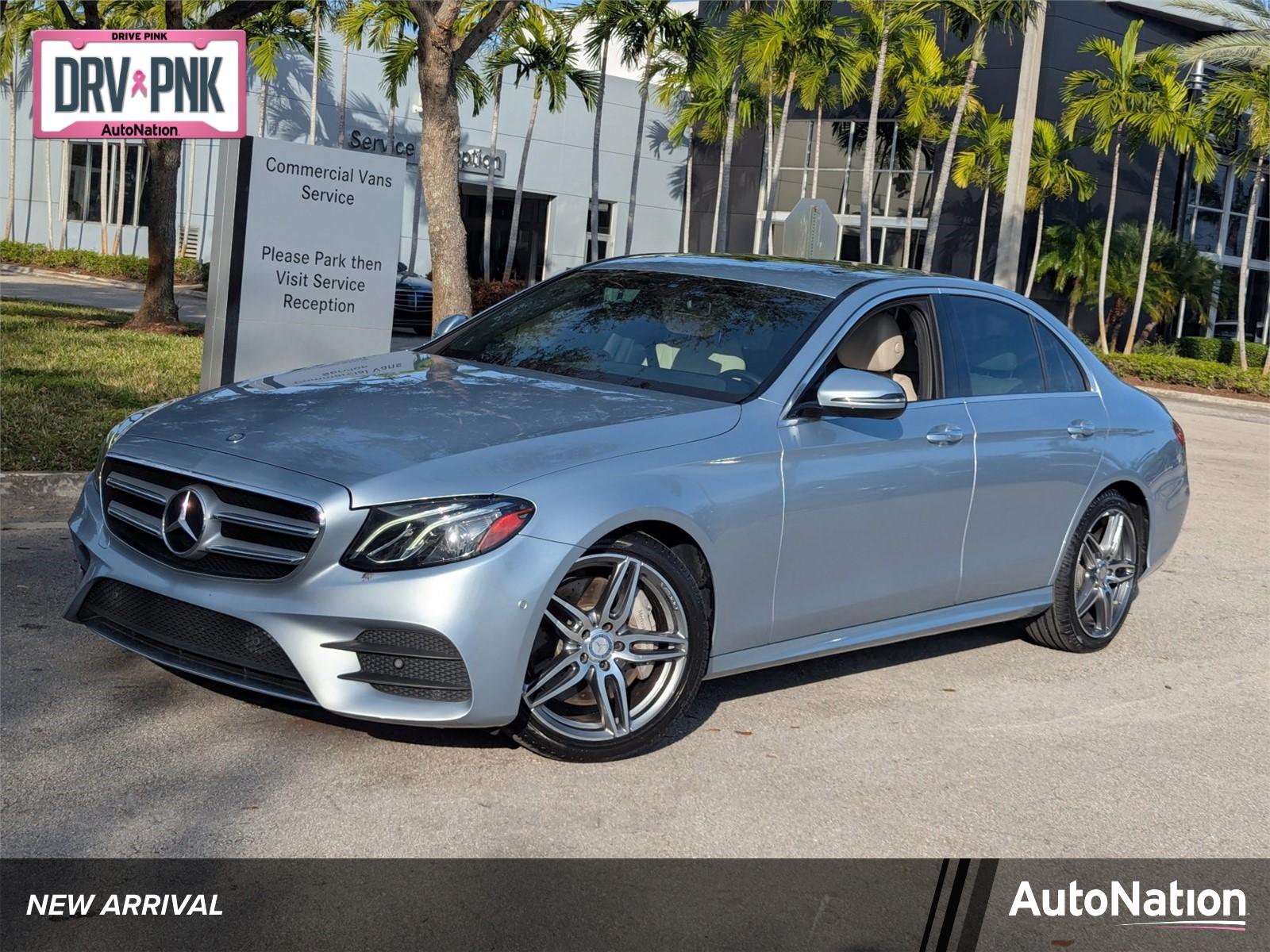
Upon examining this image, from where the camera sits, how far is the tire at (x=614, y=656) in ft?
14.8

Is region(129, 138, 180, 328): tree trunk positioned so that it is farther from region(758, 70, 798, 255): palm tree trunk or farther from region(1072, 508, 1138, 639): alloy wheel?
region(1072, 508, 1138, 639): alloy wheel

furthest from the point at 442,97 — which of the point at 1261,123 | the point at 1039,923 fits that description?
the point at 1261,123

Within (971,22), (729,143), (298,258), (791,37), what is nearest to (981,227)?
(729,143)

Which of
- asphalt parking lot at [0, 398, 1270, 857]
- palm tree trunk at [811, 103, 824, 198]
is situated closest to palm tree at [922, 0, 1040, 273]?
palm tree trunk at [811, 103, 824, 198]

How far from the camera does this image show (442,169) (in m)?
12.9

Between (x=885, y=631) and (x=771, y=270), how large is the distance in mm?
1597

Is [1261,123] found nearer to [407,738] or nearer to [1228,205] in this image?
[1228,205]

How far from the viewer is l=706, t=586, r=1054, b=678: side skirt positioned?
509 cm

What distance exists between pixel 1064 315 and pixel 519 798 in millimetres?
39957

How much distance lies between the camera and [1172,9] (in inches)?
1602

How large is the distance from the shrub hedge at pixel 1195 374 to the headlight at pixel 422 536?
28716 millimetres

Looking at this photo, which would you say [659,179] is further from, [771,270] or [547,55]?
[771,270]

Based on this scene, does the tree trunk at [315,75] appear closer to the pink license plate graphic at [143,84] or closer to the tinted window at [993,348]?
the pink license plate graphic at [143,84]

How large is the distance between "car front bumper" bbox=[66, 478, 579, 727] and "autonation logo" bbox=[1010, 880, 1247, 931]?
5.18 ft
